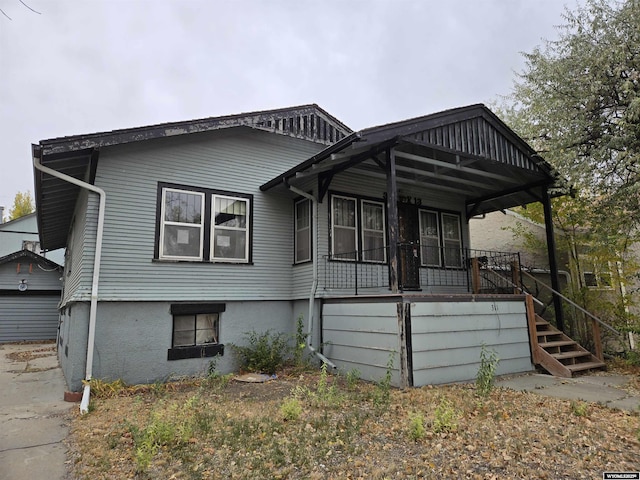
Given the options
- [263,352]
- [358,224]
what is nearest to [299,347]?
[263,352]

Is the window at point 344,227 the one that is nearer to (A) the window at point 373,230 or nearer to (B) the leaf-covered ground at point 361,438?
(A) the window at point 373,230

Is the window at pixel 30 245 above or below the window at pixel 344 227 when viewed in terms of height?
above

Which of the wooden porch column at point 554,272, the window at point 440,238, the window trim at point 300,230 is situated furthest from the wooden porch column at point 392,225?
the wooden porch column at point 554,272

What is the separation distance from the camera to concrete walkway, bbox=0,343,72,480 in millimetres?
3660

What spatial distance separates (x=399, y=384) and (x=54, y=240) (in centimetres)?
1407

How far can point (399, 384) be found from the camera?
239 inches

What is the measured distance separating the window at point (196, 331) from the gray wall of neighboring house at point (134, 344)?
0.10 m

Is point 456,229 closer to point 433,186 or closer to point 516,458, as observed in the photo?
point 433,186

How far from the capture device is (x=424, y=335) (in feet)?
20.6

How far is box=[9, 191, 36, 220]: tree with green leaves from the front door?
43584 mm

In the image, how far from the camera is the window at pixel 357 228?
8586 millimetres

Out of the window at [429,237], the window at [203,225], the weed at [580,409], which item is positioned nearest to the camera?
the weed at [580,409]

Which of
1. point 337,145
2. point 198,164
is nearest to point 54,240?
point 198,164

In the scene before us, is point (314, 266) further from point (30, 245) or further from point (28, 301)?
point (30, 245)
